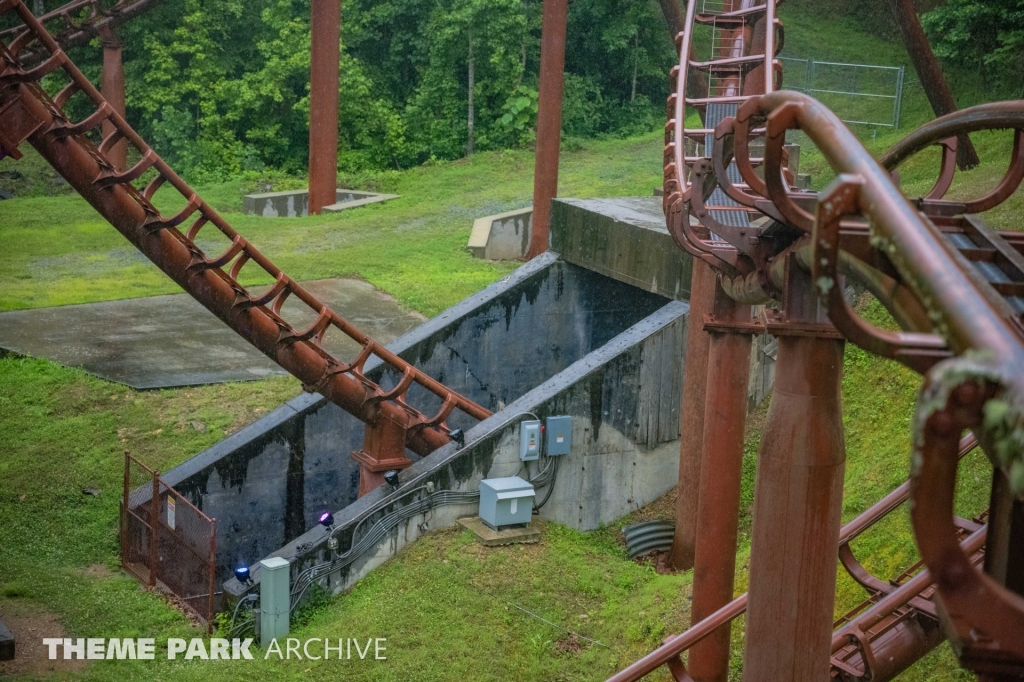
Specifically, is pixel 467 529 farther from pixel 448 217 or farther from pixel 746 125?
pixel 448 217

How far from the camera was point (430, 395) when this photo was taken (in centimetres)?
1449

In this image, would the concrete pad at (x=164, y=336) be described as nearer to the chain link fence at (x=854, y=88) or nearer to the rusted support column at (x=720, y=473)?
the rusted support column at (x=720, y=473)

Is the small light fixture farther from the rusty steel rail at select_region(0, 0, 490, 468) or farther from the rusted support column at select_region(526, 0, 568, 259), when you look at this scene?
the rusted support column at select_region(526, 0, 568, 259)

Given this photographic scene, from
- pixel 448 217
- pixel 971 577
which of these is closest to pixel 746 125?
pixel 971 577

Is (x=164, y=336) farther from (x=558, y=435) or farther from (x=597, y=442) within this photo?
(x=597, y=442)

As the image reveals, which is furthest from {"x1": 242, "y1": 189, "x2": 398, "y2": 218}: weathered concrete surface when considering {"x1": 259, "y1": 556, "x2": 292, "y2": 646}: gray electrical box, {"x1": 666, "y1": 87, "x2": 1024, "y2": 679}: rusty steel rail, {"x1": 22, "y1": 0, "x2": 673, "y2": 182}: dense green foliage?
{"x1": 666, "y1": 87, "x2": 1024, "y2": 679}: rusty steel rail

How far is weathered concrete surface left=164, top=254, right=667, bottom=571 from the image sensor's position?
41.5ft

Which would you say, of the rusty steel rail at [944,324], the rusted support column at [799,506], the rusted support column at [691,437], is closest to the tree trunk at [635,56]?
the rusted support column at [691,437]

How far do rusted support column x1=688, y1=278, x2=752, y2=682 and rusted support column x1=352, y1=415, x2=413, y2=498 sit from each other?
492 cm

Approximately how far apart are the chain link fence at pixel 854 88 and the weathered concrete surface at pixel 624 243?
10.5 metres

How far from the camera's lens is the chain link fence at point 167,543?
11.3 meters

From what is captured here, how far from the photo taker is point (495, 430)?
11719 millimetres

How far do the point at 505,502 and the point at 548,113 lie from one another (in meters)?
8.29

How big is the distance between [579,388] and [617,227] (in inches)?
96.8
